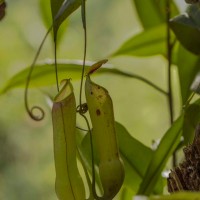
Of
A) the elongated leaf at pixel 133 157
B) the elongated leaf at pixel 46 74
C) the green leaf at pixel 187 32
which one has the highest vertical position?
the green leaf at pixel 187 32

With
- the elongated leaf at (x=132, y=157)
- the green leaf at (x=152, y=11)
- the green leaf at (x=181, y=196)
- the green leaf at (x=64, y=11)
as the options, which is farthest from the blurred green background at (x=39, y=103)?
the green leaf at (x=181, y=196)

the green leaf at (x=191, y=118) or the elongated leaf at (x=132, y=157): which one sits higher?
the green leaf at (x=191, y=118)

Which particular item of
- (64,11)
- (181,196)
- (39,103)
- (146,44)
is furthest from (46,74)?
(39,103)

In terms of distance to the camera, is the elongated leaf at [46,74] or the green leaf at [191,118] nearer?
the green leaf at [191,118]

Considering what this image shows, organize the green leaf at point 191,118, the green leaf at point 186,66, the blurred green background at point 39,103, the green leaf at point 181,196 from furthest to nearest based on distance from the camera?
the blurred green background at point 39,103 < the green leaf at point 186,66 < the green leaf at point 191,118 < the green leaf at point 181,196

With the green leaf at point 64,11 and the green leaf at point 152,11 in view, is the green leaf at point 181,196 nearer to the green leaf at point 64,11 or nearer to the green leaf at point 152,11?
the green leaf at point 64,11

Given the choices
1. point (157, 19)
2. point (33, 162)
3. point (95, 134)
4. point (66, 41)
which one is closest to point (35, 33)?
point (66, 41)

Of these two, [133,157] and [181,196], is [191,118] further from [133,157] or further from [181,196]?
[181,196]
